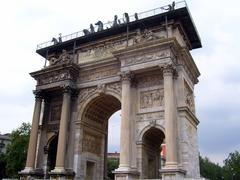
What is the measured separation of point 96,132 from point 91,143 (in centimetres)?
133

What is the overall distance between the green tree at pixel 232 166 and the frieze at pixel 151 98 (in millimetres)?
36966

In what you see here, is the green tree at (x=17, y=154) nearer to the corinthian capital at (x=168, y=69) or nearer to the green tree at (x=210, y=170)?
the corinthian capital at (x=168, y=69)

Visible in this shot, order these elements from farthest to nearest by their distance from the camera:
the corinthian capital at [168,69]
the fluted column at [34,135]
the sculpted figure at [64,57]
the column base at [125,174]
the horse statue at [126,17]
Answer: the sculpted figure at [64,57], the horse statue at [126,17], the fluted column at [34,135], the corinthian capital at [168,69], the column base at [125,174]

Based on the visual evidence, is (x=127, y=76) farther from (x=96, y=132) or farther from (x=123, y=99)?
(x=96, y=132)

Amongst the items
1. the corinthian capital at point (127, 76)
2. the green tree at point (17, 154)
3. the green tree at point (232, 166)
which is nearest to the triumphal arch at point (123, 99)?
the corinthian capital at point (127, 76)

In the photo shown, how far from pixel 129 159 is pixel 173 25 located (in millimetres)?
10989

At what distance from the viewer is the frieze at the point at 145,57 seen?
70.2 ft

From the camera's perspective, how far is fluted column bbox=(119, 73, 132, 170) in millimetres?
20047

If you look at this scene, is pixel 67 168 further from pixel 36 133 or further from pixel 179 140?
pixel 179 140

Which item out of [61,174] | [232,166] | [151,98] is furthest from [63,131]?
[232,166]

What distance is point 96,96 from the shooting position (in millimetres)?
24609

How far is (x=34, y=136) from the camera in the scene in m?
25.0

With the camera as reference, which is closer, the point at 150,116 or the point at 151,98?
the point at 150,116

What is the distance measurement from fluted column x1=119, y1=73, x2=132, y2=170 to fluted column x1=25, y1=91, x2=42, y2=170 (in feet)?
27.4
